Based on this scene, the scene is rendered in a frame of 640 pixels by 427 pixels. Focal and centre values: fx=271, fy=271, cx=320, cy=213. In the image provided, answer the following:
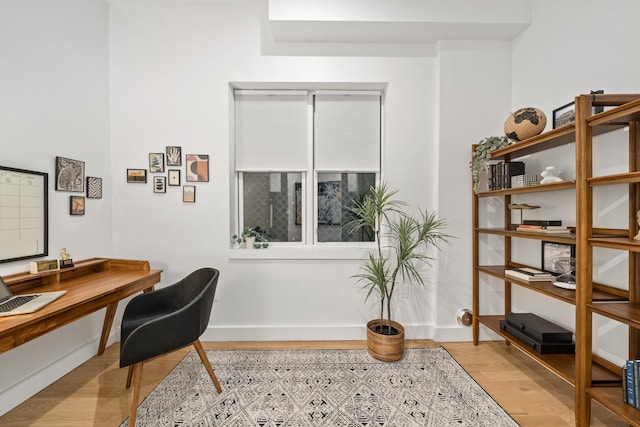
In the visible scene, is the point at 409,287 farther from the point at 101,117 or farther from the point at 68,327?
the point at 101,117

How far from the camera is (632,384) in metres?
1.39

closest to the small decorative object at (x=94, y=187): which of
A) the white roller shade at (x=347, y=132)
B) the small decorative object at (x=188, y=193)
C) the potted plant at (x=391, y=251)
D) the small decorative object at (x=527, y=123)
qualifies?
the small decorative object at (x=188, y=193)

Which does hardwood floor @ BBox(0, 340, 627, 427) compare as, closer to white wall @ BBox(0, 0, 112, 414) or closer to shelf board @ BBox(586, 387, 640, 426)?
white wall @ BBox(0, 0, 112, 414)

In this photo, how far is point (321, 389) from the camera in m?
1.95

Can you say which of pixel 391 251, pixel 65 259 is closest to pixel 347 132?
pixel 391 251

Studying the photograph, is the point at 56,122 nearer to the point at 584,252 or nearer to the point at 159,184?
the point at 159,184

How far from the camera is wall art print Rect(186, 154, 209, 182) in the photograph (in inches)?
103

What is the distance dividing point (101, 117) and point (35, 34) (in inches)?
27.2

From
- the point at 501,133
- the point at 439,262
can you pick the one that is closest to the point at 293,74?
the point at 501,133

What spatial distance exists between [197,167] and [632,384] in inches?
131

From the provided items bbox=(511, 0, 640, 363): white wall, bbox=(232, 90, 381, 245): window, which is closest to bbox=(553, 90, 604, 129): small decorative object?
bbox=(511, 0, 640, 363): white wall

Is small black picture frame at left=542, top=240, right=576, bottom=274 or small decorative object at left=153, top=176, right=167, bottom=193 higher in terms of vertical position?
small decorative object at left=153, top=176, right=167, bottom=193

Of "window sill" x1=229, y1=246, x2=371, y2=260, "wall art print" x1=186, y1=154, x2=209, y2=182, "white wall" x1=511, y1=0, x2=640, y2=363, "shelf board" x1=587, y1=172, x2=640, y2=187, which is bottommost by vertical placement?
"window sill" x1=229, y1=246, x2=371, y2=260

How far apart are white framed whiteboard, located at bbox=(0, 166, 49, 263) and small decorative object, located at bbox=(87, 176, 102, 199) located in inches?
14.3
